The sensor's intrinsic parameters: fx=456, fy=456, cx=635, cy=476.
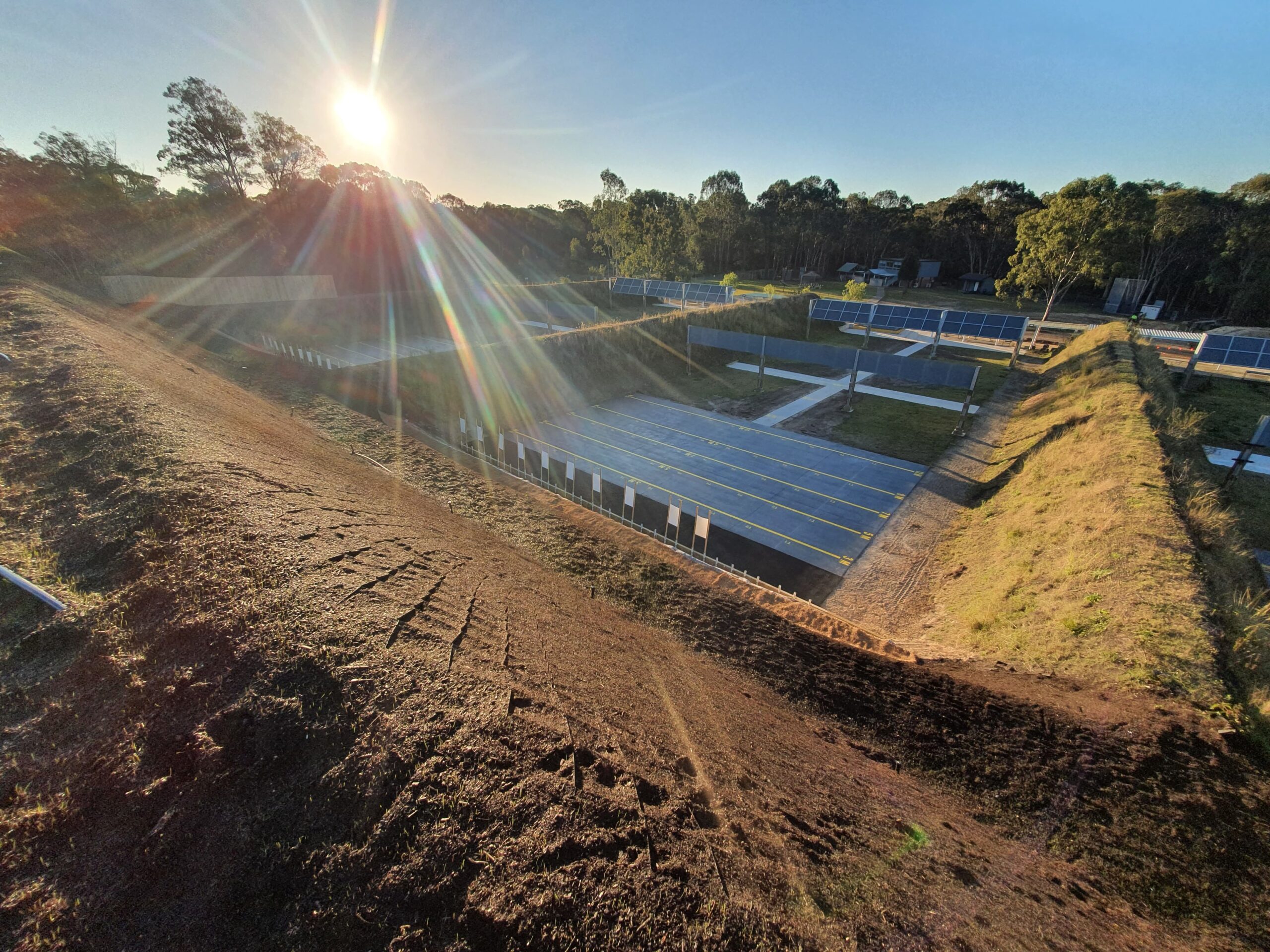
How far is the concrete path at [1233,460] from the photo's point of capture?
1718 cm

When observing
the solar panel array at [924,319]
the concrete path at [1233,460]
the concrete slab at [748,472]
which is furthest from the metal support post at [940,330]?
the concrete slab at [748,472]

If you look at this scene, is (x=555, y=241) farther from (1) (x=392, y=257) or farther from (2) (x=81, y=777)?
(2) (x=81, y=777)

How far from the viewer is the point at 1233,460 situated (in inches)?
704

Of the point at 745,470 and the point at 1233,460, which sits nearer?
the point at 1233,460

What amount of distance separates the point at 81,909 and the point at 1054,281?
52.0m

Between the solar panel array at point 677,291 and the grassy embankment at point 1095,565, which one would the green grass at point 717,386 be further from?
the solar panel array at point 677,291

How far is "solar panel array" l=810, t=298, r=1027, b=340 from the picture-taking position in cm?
3138

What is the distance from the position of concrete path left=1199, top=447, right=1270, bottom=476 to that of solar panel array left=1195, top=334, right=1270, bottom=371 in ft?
33.3

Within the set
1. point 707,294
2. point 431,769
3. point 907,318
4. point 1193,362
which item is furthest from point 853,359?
point 707,294

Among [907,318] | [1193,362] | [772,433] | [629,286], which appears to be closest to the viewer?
[772,433]

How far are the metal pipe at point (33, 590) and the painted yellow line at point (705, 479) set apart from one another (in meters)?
15.6

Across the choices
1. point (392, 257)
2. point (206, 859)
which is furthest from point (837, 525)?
point (392, 257)

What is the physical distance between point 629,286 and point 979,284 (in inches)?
1951

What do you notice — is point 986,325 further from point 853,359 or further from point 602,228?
point 602,228
